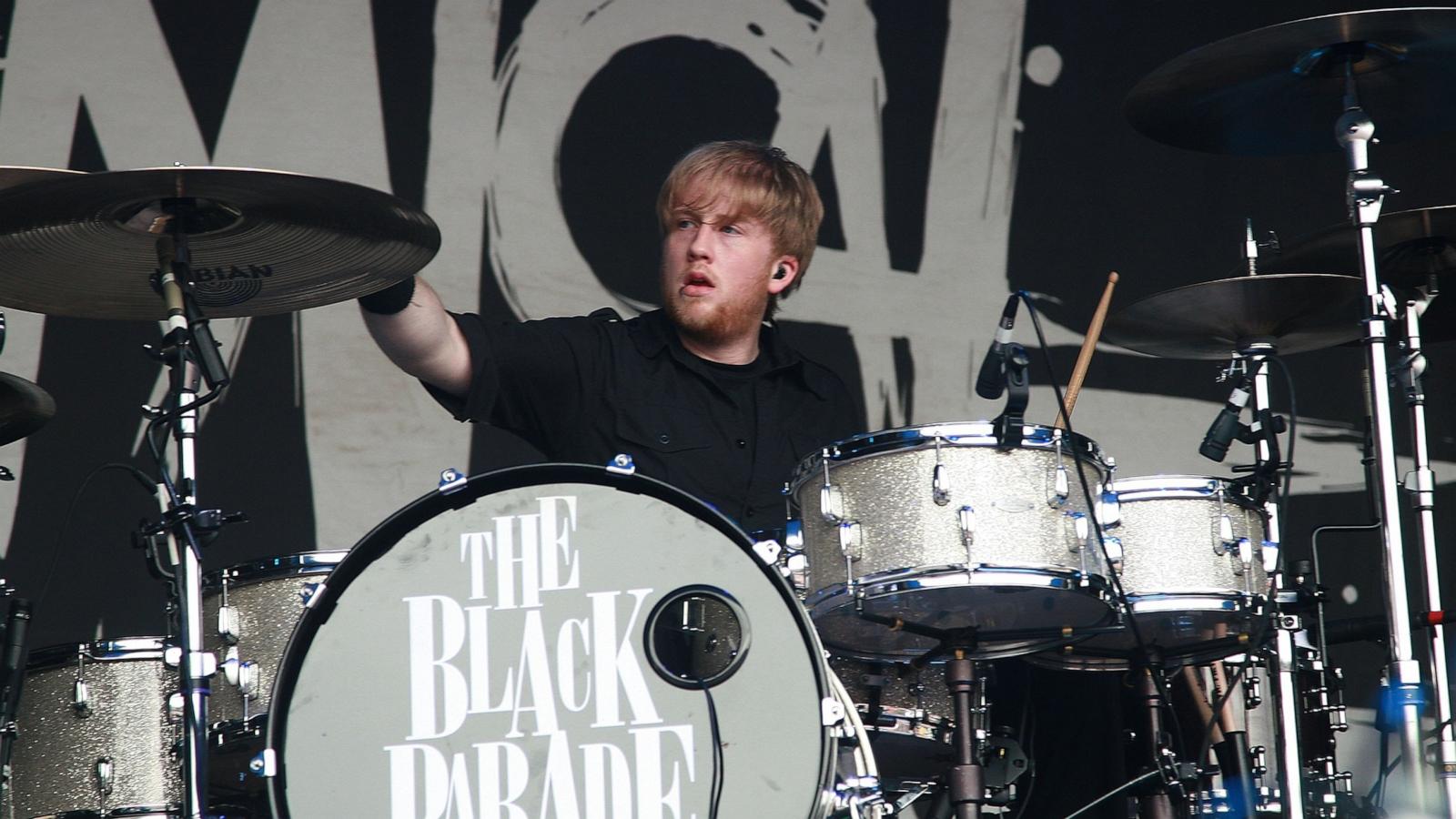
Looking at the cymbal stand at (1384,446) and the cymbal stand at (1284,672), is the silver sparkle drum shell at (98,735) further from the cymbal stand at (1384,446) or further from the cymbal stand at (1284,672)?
the cymbal stand at (1384,446)

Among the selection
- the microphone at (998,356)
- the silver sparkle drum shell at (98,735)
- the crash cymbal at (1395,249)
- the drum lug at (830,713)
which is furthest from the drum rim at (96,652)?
the crash cymbal at (1395,249)

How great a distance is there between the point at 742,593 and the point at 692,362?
1.25 metres

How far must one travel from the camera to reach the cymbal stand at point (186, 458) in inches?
105

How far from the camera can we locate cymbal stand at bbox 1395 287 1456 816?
3.17 m

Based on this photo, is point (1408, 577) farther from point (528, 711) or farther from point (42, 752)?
point (42, 752)

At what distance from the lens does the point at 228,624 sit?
329cm

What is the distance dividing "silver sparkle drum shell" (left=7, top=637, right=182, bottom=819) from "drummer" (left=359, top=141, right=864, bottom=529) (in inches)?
34.4

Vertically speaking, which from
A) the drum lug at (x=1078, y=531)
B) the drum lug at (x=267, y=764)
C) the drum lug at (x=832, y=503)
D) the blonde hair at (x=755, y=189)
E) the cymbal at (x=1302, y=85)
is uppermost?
the cymbal at (x=1302, y=85)

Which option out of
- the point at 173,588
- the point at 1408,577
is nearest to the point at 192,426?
the point at 173,588

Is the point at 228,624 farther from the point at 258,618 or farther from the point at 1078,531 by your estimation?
the point at 1078,531

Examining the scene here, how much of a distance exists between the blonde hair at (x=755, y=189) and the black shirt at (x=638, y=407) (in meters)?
0.32

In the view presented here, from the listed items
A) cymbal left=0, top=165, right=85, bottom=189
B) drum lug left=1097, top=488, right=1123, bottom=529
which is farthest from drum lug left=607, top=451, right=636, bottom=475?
cymbal left=0, top=165, right=85, bottom=189

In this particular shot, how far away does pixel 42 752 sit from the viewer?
339 centimetres

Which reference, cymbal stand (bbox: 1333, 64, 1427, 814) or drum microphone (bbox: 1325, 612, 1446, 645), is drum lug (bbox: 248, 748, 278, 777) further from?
drum microphone (bbox: 1325, 612, 1446, 645)
